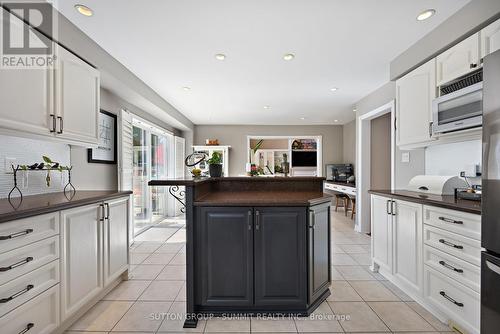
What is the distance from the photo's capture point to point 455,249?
5.70ft

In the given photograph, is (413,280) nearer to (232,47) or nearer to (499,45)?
(499,45)

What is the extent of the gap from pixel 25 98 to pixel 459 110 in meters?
3.34

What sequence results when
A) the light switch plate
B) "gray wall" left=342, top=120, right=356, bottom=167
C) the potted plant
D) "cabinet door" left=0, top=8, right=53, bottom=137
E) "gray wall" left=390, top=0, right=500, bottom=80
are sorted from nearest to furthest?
"cabinet door" left=0, top=8, right=53, bottom=137 < "gray wall" left=390, top=0, right=500, bottom=80 < the potted plant < the light switch plate < "gray wall" left=342, top=120, right=356, bottom=167

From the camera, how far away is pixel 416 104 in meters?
2.60

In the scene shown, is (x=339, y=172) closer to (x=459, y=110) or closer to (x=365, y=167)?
(x=365, y=167)

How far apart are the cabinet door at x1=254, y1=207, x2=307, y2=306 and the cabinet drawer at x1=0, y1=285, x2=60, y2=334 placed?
4.54 feet

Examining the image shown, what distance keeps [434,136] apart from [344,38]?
1.32m

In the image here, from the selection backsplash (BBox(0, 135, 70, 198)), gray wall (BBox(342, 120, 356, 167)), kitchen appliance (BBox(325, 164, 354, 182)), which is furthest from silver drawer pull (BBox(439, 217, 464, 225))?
gray wall (BBox(342, 120, 356, 167))

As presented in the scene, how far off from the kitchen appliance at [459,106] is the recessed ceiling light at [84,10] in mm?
3104

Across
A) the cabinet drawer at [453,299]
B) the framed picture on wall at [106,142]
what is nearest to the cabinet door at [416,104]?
the cabinet drawer at [453,299]

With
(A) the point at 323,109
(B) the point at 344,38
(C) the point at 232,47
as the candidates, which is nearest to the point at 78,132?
(C) the point at 232,47

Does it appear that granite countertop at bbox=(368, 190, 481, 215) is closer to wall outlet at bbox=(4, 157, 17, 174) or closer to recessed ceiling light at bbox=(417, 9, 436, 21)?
recessed ceiling light at bbox=(417, 9, 436, 21)

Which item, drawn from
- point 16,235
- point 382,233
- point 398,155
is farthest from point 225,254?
point 398,155

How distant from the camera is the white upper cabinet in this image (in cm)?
177
